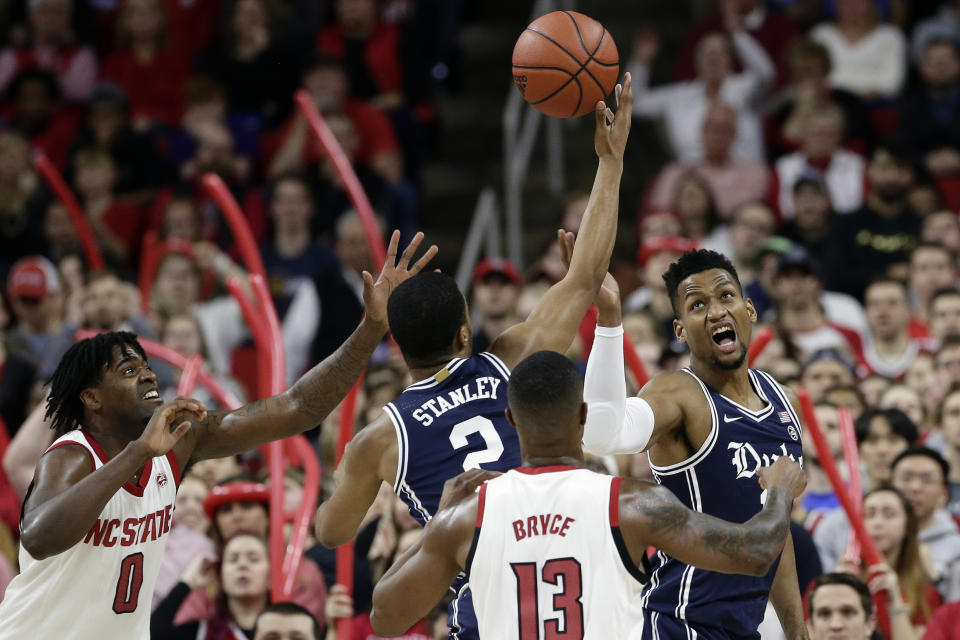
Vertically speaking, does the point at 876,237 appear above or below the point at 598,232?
above

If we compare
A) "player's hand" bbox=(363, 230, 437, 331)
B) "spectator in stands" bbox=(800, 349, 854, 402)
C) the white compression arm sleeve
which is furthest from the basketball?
"spectator in stands" bbox=(800, 349, 854, 402)

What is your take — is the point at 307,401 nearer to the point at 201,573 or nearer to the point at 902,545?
the point at 201,573

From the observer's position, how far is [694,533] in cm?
462

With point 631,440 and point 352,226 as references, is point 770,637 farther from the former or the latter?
point 352,226

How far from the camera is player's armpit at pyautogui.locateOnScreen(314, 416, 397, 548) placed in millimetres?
5523

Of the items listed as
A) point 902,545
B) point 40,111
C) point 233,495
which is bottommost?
point 902,545

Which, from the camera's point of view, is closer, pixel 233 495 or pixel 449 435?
pixel 449 435

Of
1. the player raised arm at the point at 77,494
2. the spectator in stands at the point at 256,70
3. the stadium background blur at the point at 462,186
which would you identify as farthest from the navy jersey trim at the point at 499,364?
the spectator in stands at the point at 256,70

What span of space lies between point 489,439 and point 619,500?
1044 millimetres

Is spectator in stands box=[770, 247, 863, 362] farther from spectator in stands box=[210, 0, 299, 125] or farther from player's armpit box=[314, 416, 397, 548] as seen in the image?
spectator in stands box=[210, 0, 299, 125]

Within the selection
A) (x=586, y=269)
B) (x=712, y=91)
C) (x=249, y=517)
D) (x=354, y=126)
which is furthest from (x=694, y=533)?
(x=354, y=126)

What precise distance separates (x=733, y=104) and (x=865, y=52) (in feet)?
4.46

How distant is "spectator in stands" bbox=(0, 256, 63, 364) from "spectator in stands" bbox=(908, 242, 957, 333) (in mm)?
6492

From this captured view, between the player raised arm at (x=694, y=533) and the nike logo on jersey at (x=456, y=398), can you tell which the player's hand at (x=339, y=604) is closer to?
the nike logo on jersey at (x=456, y=398)
